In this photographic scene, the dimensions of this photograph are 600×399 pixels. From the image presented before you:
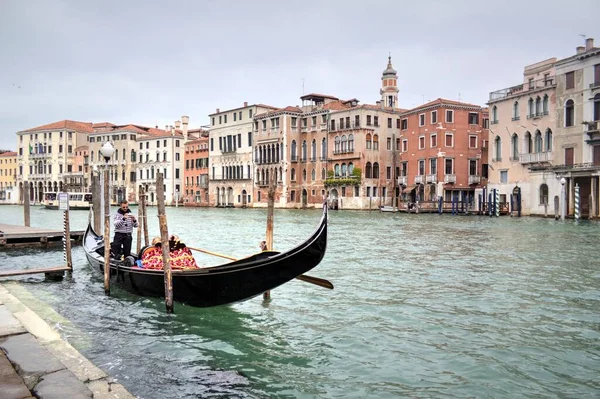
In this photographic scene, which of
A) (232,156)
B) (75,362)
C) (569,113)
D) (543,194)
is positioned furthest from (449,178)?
(75,362)

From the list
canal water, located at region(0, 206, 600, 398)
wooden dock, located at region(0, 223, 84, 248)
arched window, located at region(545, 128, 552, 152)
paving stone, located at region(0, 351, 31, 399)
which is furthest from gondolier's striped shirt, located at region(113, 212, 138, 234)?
arched window, located at region(545, 128, 552, 152)

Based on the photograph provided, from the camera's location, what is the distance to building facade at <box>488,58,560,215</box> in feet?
100

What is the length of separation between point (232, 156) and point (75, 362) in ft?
168

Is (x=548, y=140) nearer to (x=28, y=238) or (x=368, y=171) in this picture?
(x=368, y=171)

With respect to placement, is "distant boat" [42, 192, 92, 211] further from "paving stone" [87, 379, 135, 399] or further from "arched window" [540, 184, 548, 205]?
"paving stone" [87, 379, 135, 399]

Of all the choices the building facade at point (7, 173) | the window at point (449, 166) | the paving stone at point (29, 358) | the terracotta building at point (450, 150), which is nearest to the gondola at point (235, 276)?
the paving stone at point (29, 358)

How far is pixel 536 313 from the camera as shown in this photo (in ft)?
23.3

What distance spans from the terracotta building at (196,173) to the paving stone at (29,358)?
178ft

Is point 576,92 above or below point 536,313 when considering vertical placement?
above

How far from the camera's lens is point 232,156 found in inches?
2152

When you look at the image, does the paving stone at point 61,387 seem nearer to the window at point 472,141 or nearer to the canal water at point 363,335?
the canal water at point 363,335

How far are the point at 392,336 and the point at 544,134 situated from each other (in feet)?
93.9

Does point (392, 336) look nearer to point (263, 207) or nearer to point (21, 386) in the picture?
point (21, 386)

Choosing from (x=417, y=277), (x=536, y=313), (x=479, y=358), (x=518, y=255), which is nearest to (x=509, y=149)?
(x=518, y=255)
